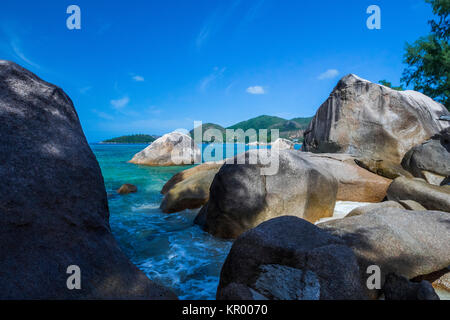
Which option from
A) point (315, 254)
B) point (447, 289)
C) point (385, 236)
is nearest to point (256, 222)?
point (385, 236)

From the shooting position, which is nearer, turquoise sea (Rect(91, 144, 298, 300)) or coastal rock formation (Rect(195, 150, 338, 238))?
turquoise sea (Rect(91, 144, 298, 300))

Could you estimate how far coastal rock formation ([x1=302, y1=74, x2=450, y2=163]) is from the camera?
849 cm

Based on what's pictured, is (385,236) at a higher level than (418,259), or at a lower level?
higher

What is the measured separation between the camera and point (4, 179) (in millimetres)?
2180

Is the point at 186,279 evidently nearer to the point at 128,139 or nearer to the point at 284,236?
the point at 284,236

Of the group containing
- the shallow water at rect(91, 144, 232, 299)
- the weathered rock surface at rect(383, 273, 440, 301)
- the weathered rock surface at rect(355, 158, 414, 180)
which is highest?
the weathered rock surface at rect(355, 158, 414, 180)

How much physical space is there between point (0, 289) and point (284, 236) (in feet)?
8.36

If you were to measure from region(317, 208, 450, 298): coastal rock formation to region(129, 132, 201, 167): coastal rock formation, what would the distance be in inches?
768

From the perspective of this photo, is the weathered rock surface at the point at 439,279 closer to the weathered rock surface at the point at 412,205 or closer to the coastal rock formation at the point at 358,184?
the weathered rock surface at the point at 412,205

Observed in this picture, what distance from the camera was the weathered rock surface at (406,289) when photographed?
189 cm

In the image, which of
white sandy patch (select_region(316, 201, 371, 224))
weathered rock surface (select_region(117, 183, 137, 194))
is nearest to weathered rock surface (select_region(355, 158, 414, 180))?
white sandy patch (select_region(316, 201, 371, 224))

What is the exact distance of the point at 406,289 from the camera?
2.08 meters

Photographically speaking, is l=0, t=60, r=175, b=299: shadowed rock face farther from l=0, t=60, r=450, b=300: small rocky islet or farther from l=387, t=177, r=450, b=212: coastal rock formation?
l=387, t=177, r=450, b=212: coastal rock formation

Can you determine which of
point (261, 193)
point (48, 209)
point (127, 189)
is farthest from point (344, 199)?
point (127, 189)
